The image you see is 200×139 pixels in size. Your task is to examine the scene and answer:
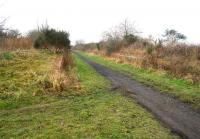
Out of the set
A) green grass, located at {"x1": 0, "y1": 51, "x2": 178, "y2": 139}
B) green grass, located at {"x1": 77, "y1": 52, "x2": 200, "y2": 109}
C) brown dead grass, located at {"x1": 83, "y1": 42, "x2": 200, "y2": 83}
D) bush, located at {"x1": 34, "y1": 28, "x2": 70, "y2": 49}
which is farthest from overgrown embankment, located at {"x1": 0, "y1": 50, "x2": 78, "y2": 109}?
bush, located at {"x1": 34, "y1": 28, "x2": 70, "y2": 49}

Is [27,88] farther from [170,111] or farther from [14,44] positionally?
[14,44]

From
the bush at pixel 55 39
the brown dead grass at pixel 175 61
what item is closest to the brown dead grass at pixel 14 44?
the bush at pixel 55 39

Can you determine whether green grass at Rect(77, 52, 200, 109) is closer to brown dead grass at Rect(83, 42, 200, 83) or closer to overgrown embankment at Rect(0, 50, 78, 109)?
brown dead grass at Rect(83, 42, 200, 83)

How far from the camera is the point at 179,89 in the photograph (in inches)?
609

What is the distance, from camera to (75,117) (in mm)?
9789

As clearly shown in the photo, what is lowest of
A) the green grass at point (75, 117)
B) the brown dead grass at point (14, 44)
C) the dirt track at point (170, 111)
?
the dirt track at point (170, 111)

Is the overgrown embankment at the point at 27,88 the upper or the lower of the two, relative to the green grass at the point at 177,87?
upper

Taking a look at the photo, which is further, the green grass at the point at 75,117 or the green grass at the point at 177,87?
the green grass at the point at 177,87

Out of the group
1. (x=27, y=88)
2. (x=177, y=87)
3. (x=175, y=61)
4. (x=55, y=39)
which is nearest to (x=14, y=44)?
(x=55, y=39)

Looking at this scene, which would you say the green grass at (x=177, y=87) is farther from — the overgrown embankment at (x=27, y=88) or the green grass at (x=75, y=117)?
the overgrown embankment at (x=27, y=88)

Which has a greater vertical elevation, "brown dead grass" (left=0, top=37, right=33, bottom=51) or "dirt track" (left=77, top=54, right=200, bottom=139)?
"brown dead grass" (left=0, top=37, right=33, bottom=51)

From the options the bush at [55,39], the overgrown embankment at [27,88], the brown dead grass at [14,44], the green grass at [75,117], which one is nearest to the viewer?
the green grass at [75,117]

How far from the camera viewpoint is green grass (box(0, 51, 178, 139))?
826 cm

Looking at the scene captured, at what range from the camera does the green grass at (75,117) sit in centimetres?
826
